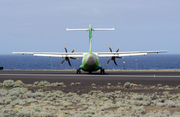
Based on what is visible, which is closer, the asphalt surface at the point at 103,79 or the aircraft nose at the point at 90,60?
the asphalt surface at the point at 103,79

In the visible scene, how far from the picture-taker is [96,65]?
40.5m

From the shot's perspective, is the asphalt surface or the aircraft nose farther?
the aircraft nose

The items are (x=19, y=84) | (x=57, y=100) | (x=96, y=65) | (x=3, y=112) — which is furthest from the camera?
(x=96, y=65)

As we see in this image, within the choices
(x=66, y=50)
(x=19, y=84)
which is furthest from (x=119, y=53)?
(x=19, y=84)

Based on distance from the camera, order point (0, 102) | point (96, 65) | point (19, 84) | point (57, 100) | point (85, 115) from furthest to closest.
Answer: point (96, 65) → point (19, 84) → point (57, 100) → point (0, 102) → point (85, 115)

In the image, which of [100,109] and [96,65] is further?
[96,65]

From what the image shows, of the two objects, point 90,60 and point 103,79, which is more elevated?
point 90,60

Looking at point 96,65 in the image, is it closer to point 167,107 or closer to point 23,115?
point 167,107

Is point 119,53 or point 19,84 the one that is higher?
point 119,53

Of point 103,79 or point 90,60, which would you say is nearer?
point 103,79

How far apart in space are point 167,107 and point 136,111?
9.28 feet

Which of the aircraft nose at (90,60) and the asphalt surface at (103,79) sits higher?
the aircraft nose at (90,60)

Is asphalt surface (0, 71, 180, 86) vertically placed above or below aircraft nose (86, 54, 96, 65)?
below

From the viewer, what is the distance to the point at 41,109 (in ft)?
46.9
